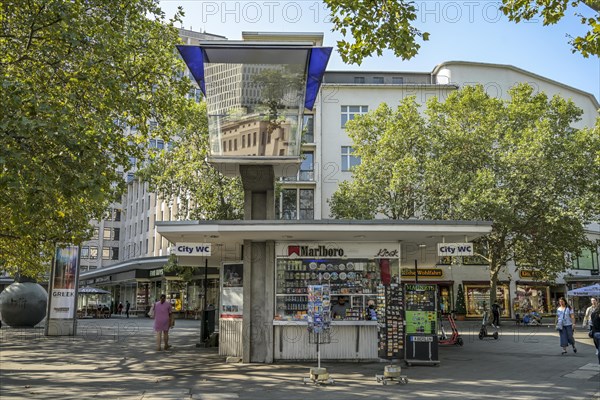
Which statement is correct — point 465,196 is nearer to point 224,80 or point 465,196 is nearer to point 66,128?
point 224,80

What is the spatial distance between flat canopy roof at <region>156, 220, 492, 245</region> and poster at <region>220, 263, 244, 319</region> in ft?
5.33

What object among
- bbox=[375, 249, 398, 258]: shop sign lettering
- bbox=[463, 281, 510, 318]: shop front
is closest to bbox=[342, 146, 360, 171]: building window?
bbox=[463, 281, 510, 318]: shop front

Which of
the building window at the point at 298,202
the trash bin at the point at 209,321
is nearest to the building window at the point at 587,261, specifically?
the building window at the point at 298,202

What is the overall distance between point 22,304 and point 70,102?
18.4 metres

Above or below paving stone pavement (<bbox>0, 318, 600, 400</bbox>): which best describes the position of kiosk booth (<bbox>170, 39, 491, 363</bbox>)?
above

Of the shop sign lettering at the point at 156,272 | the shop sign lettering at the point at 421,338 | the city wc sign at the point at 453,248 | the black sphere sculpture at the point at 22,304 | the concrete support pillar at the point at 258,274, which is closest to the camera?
the shop sign lettering at the point at 421,338

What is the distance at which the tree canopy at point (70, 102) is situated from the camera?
11.3 meters

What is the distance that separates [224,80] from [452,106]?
24.2 metres

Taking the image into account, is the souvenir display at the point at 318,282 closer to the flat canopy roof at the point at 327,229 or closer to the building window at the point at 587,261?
the flat canopy roof at the point at 327,229

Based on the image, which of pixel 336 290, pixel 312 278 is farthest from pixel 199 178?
pixel 336 290

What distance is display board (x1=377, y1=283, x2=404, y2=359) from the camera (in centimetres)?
1349

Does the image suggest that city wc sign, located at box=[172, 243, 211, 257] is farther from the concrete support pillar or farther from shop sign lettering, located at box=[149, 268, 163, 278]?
shop sign lettering, located at box=[149, 268, 163, 278]

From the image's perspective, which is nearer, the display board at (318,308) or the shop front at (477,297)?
the display board at (318,308)

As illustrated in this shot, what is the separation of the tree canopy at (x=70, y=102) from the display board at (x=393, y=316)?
7.00 meters
